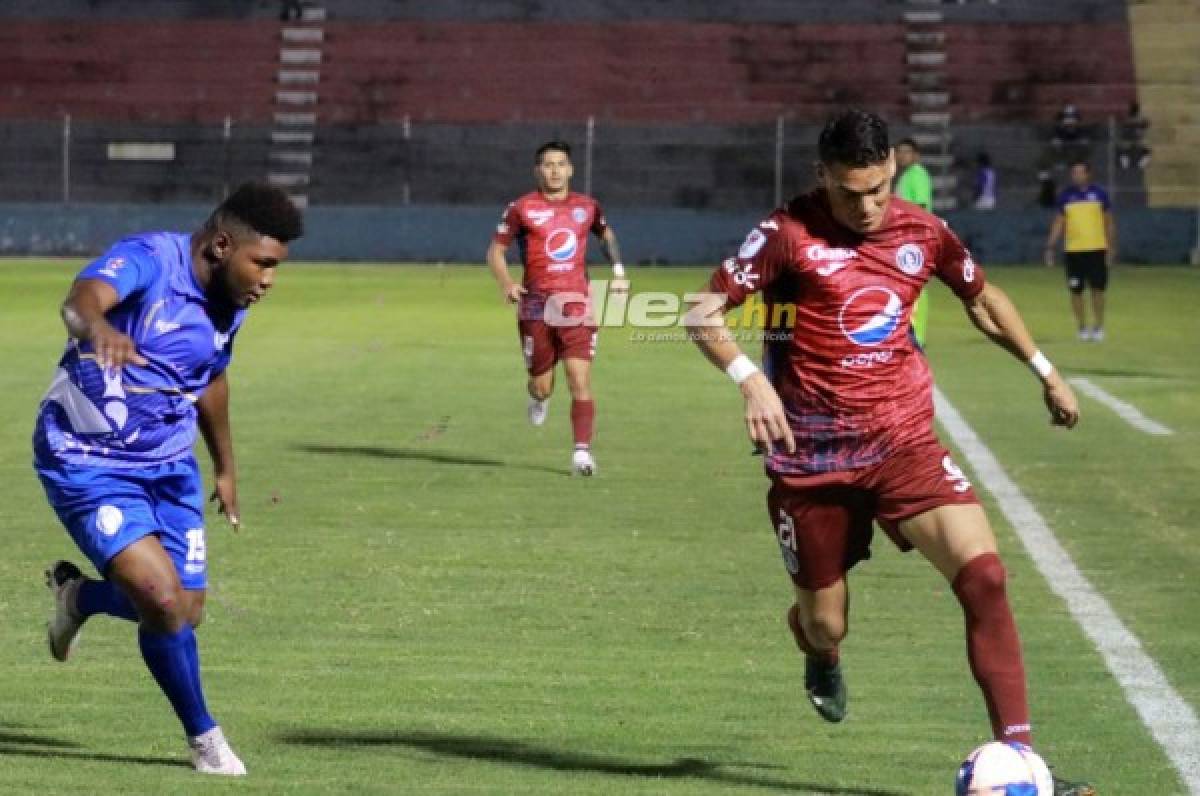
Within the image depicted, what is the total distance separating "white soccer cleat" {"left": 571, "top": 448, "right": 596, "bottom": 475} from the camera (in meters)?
15.4

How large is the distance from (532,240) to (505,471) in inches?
70.9

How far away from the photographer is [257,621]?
1000 centimetres

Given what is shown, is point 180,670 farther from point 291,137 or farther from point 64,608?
point 291,137

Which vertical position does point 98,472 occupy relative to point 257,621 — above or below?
above

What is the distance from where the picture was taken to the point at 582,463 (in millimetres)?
15375

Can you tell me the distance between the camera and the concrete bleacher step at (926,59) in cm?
4906

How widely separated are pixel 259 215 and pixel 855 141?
169 centimetres

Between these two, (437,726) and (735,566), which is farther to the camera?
(735,566)

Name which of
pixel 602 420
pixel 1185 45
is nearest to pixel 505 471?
pixel 602 420

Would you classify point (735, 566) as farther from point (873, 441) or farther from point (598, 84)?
point (598, 84)

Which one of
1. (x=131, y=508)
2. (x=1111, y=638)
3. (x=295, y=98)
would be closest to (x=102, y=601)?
(x=131, y=508)

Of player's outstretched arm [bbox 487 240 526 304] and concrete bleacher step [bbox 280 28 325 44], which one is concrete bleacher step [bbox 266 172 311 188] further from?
player's outstretched arm [bbox 487 240 526 304]

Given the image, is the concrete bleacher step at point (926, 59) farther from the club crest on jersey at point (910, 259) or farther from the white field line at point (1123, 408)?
the club crest on jersey at point (910, 259)

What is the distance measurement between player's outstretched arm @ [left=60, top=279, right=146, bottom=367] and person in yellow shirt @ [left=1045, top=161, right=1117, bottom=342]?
2195cm
